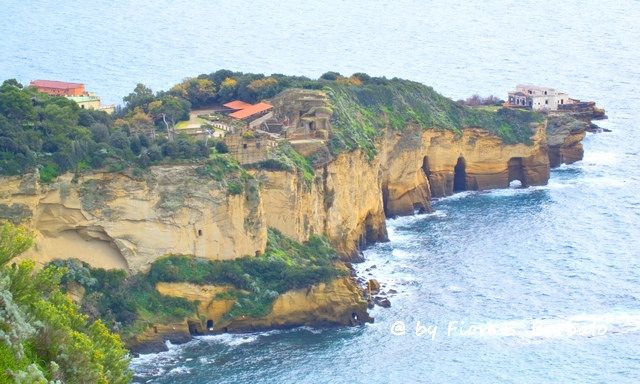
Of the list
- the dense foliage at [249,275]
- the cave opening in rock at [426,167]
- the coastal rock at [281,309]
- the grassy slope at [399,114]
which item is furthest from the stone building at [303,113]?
the coastal rock at [281,309]

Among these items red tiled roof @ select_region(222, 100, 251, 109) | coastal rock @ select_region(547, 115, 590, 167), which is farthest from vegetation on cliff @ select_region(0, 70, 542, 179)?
coastal rock @ select_region(547, 115, 590, 167)

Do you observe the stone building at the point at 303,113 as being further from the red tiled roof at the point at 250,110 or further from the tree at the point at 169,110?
the tree at the point at 169,110

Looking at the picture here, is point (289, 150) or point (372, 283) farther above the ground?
point (289, 150)

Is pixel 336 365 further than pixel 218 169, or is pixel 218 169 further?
pixel 218 169

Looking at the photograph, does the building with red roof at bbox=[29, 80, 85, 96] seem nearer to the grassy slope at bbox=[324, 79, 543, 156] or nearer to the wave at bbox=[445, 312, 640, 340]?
the grassy slope at bbox=[324, 79, 543, 156]

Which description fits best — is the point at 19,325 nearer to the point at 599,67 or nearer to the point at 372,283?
the point at 372,283

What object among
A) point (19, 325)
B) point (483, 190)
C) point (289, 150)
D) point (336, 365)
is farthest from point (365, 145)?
point (19, 325)
